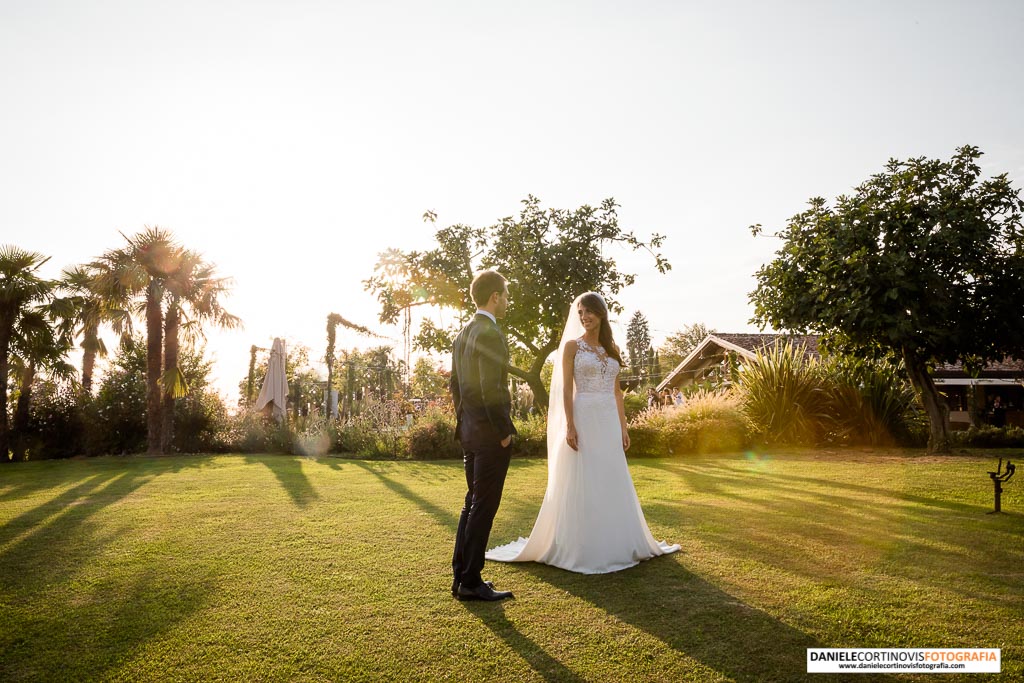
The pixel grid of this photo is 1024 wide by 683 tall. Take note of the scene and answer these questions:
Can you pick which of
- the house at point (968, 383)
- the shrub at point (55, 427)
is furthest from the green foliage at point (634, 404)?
the shrub at point (55, 427)

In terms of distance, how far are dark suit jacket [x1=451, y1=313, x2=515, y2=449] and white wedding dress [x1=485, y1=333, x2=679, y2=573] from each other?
1.14 meters

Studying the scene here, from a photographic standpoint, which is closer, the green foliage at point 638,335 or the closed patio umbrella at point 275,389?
the closed patio umbrella at point 275,389

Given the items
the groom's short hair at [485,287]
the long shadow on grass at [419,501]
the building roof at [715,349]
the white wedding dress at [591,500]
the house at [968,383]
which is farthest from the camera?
the building roof at [715,349]

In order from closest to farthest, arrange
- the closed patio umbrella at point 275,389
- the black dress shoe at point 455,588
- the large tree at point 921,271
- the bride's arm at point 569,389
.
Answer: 1. the black dress shoe at point 455,588
2. the bride's arm at point 569,389
3. the large tree at point 921,271
4. the closed patio umbrella at point 275,389

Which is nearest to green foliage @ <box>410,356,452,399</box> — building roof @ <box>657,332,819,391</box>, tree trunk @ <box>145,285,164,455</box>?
building roof @ <box>657,332,819,391</box>

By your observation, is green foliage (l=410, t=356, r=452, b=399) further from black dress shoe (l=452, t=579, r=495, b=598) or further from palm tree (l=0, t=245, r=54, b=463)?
black dress shoe (l=452, t=579, r=495, b=598)

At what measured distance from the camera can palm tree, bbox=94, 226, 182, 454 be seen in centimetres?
1750

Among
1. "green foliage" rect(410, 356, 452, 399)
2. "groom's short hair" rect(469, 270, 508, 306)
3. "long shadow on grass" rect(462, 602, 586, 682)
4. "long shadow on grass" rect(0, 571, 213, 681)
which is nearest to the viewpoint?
"long shadow on grass" rect(462, 602, 586, 682)


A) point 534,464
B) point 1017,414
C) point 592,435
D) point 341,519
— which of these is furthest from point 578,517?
point 1017,414

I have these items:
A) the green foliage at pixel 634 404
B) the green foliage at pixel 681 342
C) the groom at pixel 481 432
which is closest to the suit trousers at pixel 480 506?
the groom at pixel 481 432

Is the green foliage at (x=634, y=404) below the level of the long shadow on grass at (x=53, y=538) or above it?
above

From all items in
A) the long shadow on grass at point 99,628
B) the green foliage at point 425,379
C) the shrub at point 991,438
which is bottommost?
the shrub at point 991,438

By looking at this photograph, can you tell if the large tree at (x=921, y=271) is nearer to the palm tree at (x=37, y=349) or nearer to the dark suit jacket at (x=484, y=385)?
the dark suit jacket at (x=484, y=385)

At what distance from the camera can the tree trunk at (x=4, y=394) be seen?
1695 cm
